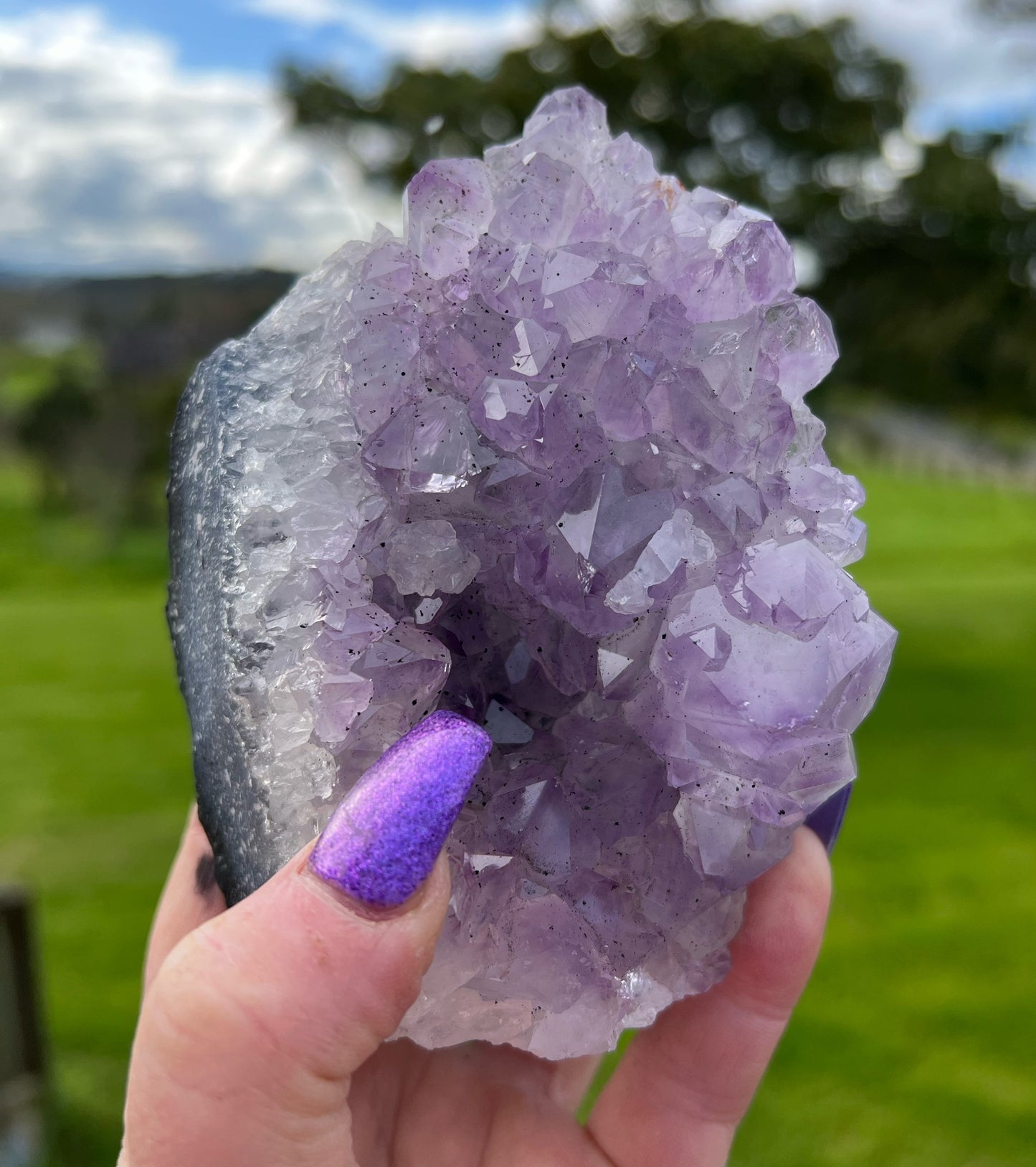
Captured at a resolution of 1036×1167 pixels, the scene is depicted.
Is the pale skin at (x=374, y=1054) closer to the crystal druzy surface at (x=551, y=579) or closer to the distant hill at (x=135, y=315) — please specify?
the crystal druzy surface at (x=551, y=579)

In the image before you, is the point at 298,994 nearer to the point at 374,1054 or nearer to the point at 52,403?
the point at 374,1054

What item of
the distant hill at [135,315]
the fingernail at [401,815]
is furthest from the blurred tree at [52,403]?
the fingernail at [401,815]

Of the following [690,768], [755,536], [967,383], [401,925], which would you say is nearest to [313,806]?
[401,925]

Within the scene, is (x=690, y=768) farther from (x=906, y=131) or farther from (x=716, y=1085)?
(x=906, y=131)

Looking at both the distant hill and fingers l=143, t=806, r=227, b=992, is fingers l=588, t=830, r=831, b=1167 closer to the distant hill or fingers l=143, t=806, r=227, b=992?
fingers l=143, t=806, r=227, b=992

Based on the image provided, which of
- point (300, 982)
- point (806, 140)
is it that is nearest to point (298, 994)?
point (300, 982)

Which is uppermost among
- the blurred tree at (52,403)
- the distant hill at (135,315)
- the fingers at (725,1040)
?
the fingers at (725,1040)

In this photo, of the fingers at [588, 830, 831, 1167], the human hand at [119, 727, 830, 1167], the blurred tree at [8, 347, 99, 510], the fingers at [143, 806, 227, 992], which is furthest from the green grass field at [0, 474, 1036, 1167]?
the human hand at [119, 727, 830, 1167]
